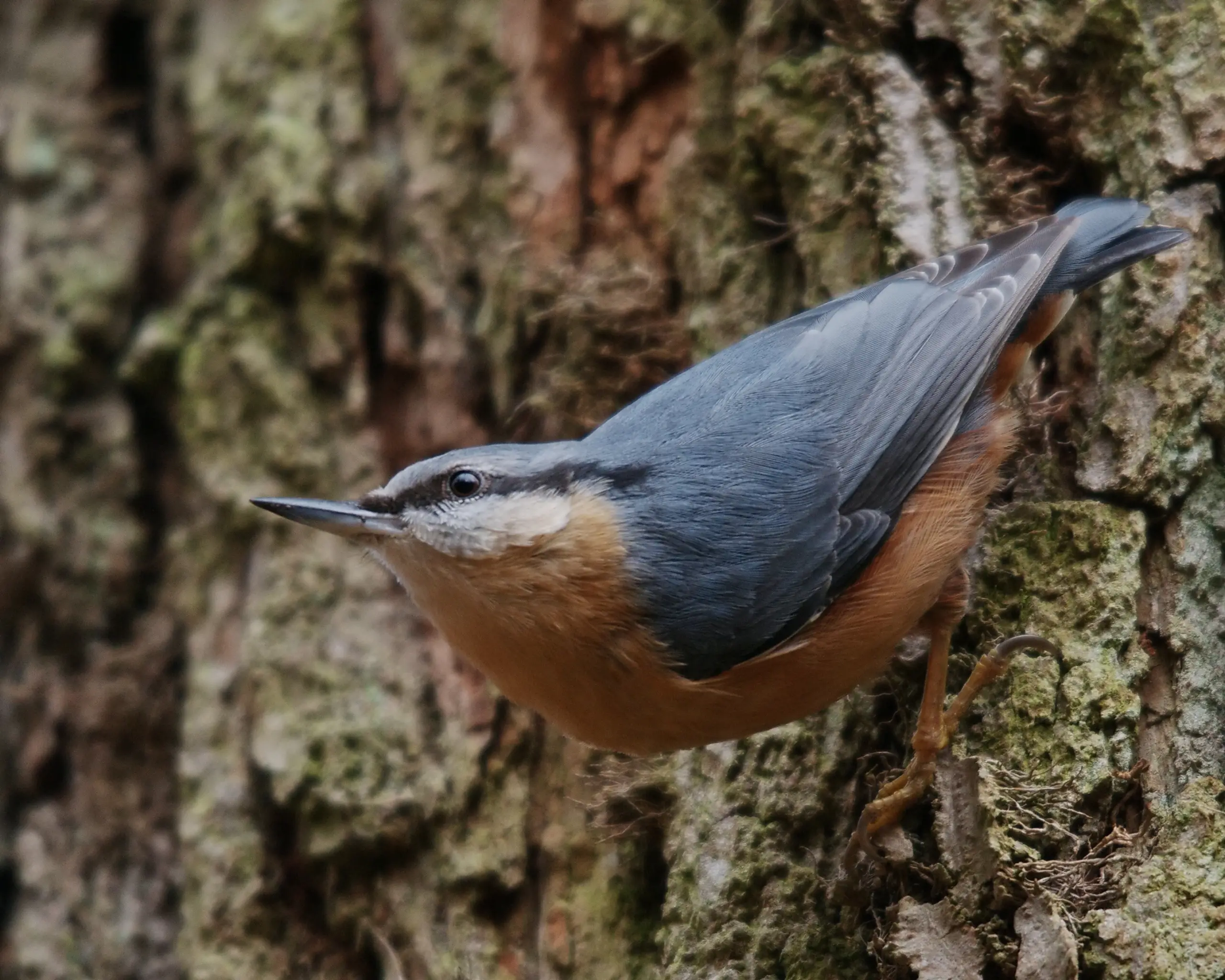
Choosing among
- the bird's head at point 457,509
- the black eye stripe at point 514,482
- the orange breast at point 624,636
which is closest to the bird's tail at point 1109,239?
A: the orange breast at point 624,636

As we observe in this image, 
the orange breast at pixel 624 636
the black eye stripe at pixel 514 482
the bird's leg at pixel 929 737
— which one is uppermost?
the black eye stripe at pixel 514 482

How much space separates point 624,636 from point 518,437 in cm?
113

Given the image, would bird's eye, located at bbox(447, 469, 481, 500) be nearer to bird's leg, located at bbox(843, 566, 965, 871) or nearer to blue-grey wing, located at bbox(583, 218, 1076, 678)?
blue-grey wing, located at bbox(583, 218, 1076, 678)

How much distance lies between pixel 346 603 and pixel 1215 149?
7.50 ft

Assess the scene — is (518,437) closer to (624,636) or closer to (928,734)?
(624,636)

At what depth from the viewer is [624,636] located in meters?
2.80

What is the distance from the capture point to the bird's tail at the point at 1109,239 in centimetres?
287

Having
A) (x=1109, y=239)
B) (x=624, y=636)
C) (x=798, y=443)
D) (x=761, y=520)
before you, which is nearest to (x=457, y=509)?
(x=624, y=636)

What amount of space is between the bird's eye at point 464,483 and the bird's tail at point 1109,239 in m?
1.29

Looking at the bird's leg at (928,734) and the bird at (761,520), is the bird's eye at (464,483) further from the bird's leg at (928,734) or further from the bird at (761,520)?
the bird's leg at (928,734)

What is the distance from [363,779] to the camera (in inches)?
134

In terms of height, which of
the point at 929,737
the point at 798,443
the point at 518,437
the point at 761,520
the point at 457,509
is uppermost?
the point at 518,437

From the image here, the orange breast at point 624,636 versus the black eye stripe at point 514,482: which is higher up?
the black eye stripe at point 514,482

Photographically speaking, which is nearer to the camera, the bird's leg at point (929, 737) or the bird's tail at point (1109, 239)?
the bird's leg at point (929, 737)
